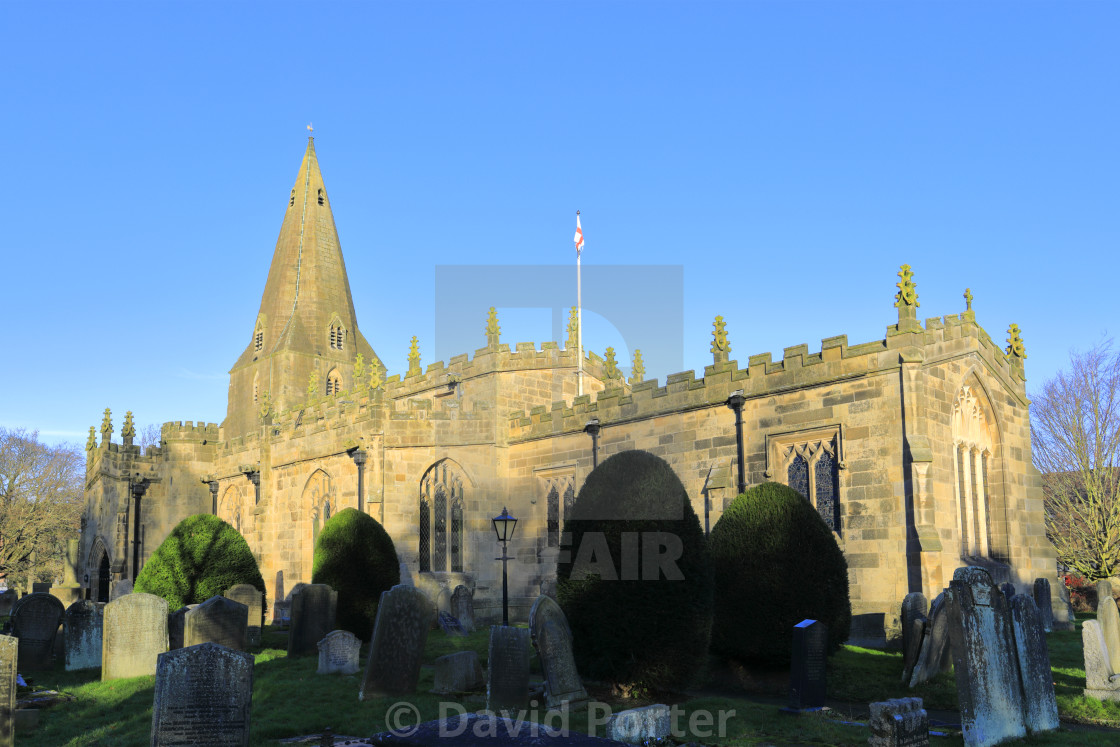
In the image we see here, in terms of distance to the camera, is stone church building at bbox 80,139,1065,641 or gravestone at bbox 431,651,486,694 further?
stone church building at bbox 80,139,1065,641

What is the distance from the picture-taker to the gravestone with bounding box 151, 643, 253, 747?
8.38m

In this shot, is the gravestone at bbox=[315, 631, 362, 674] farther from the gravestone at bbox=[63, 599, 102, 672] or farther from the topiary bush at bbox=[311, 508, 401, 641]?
the gravestone at bbox=[63, 599, 102, 672]

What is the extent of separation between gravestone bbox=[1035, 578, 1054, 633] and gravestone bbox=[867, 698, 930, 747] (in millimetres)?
13229

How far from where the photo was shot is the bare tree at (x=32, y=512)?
46.4 meters

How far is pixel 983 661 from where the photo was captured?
9586 mm

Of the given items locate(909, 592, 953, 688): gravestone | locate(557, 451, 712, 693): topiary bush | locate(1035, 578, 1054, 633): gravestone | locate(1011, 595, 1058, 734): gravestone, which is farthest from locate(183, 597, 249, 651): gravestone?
locate(1035, 578, 1054, 633): gravestone

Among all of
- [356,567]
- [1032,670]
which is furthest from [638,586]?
[356,567]

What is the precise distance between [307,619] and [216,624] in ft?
6.03

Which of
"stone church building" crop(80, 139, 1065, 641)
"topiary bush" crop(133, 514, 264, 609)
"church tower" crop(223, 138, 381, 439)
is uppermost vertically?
"church tower" crop(223, 138, 381, 439)

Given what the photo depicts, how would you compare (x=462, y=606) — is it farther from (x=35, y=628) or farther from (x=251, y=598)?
(x=35, y=628)

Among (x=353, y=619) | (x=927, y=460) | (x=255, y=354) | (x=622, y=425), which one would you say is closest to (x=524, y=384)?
(x=622, y=425)

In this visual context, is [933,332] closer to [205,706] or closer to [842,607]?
[842,607]

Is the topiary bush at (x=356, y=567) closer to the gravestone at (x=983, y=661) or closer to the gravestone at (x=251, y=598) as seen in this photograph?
the gravestone at (x=251, y=598)

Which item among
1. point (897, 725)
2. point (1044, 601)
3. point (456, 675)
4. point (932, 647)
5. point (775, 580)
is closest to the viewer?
point (897, 725)
